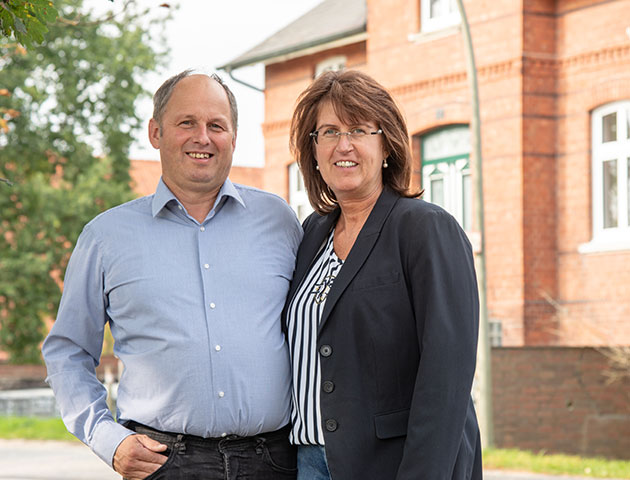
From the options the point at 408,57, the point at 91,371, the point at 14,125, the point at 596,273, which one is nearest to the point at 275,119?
the point at 408,57

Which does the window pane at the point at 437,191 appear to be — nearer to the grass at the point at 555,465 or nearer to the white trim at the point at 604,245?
the white trim at the point at 604,245

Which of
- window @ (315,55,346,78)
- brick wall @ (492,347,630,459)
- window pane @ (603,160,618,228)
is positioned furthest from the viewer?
window @ (315,55,346,78)

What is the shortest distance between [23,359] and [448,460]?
30.4 m

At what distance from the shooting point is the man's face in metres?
4.14

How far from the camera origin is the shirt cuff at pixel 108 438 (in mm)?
3914


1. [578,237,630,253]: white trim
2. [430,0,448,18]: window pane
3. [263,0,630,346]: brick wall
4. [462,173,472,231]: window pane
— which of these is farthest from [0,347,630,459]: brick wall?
[430,0,448,18]: window pane

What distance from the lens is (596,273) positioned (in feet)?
59.2

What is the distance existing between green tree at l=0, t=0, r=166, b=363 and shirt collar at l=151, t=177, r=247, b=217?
81.8 feet

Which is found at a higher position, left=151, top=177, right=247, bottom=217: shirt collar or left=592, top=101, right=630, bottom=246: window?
left=592, top=101, right=630, bottom=246: window

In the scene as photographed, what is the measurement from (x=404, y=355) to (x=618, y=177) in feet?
49.9

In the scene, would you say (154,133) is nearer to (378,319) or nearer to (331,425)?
(378,319)

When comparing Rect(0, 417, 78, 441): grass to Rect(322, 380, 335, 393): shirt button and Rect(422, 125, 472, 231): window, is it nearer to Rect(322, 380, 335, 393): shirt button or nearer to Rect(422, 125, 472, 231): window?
Rect(422, 125, 472, 231): window

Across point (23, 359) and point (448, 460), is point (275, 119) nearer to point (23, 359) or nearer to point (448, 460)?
point (23, 359)

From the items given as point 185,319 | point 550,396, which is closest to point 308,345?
point 185,319
